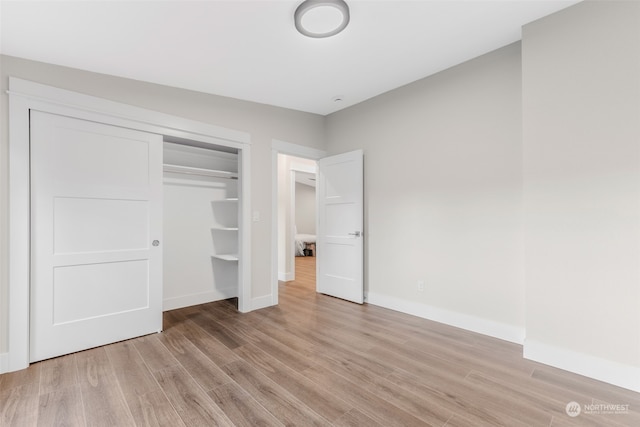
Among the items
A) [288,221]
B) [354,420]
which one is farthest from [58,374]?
[288,221]

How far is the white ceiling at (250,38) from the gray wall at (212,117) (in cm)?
10

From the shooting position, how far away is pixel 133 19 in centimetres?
210

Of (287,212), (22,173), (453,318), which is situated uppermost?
(22,173)

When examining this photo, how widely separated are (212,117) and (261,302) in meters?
2.39

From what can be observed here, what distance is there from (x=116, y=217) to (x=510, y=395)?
3563mm

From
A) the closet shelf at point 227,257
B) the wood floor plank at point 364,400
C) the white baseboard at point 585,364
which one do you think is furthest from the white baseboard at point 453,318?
the closet shelf at point 227,257

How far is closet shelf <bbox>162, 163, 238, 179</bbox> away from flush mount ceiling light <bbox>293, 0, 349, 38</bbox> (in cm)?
231

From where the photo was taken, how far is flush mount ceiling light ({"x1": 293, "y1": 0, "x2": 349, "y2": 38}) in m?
1.96

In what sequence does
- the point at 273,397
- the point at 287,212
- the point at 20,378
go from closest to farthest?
the point at 273,397 < the point at 20,378 < the point at 287,212

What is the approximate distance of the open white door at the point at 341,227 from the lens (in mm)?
3949

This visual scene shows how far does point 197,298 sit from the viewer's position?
12.9 feet

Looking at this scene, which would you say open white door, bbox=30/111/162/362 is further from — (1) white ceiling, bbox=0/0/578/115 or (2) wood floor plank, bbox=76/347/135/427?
(1) white ceiling, bbox=0/0/578/115

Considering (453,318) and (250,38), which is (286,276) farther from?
(250,38)

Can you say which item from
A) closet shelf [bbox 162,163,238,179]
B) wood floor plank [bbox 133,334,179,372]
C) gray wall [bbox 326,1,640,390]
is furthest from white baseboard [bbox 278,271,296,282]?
wood floor plank [bbox 133,334,179,372]
